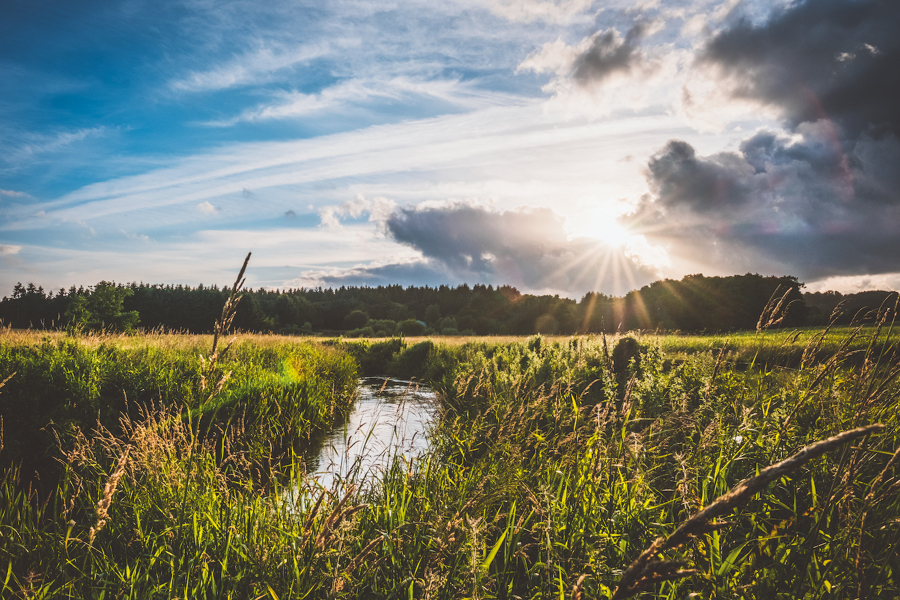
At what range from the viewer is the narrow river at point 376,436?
12.8 feet

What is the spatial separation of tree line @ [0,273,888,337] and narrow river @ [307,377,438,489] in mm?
9566

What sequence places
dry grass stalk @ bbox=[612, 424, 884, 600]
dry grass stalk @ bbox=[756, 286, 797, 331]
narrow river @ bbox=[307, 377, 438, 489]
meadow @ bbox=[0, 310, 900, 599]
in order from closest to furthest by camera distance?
dry grass stalk @ bbox=[612, 424, 884, 600]
meadow @ bbox=[0, 310, 900, 599]
dry grass stalk @ bbox=[756, 286, 797, 331]
narrow river @ bbox=[307, 377, 438, 489]

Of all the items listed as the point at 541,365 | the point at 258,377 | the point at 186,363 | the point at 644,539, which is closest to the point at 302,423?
the point at 258,377

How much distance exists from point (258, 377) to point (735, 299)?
152 feet

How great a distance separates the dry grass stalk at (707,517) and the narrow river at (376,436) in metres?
2.68

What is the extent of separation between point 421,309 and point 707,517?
91911mm

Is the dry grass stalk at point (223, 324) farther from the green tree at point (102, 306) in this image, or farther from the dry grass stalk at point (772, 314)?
the green tree at point (102, 306)

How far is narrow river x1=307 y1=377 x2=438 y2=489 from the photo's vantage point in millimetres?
3900

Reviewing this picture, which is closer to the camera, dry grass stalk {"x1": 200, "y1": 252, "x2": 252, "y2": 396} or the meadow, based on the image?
the meadow

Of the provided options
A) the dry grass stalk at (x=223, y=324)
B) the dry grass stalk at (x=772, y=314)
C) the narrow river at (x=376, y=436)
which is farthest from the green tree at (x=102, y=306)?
the dry grass stalk at (x=772, y=314)

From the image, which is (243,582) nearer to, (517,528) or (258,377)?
(517,528)

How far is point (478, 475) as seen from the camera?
3.95 m

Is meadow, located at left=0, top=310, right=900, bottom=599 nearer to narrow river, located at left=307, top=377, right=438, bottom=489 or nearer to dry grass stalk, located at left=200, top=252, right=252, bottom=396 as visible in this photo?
dry grass stalk, located at left=200, top=252, right=252, bottom=396

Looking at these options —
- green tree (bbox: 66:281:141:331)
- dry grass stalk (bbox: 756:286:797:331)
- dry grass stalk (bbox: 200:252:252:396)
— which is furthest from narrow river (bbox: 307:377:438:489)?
green tree (bbox: 66:281:141:331)
